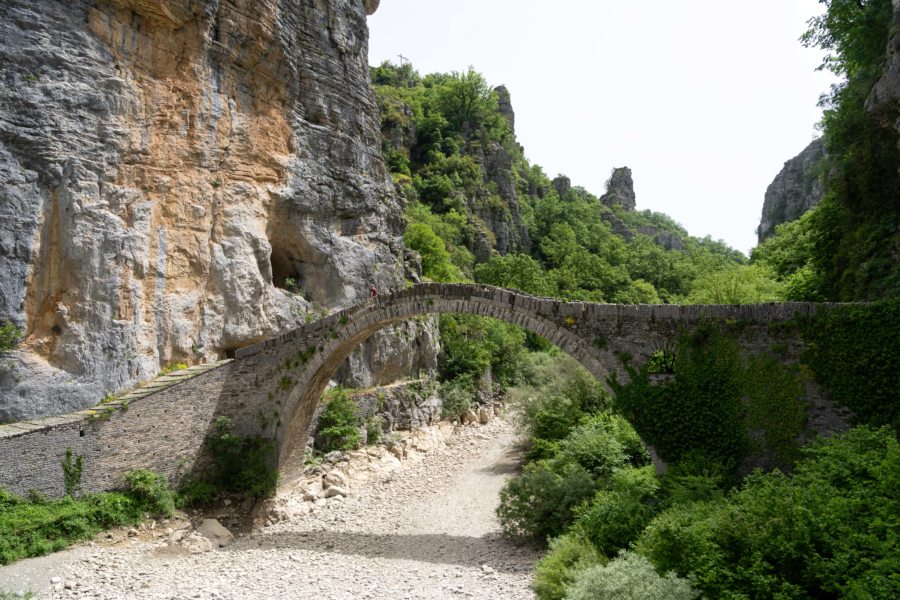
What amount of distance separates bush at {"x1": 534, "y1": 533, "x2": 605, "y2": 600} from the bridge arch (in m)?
4.27

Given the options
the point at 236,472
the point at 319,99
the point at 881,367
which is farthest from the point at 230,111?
the point at 881,367

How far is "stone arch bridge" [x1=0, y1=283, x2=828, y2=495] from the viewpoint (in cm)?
1077

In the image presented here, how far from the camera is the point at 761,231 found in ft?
192

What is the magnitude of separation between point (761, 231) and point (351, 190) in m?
52.8

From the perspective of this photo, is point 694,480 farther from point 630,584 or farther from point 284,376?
point 284,376

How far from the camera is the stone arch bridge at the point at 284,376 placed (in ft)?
35.3

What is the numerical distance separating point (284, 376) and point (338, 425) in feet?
12.4

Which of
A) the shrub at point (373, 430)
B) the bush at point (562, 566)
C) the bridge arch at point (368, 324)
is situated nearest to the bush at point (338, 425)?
the shrub at point (373, 430)

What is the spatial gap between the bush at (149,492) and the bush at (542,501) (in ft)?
24.4

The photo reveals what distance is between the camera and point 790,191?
52.2 metres

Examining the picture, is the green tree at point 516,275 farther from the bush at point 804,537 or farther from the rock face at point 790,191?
the bush at point 804,537

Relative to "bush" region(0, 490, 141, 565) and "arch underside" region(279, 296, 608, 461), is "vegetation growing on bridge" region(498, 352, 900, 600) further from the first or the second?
"bush" region(0, 490, 141, 565)

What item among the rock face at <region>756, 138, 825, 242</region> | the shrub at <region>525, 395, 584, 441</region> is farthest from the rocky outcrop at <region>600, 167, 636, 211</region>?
the shrub at <region>525, 395, 584, 441</region>

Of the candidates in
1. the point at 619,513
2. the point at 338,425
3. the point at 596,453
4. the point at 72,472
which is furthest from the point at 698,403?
the point at 72,472
